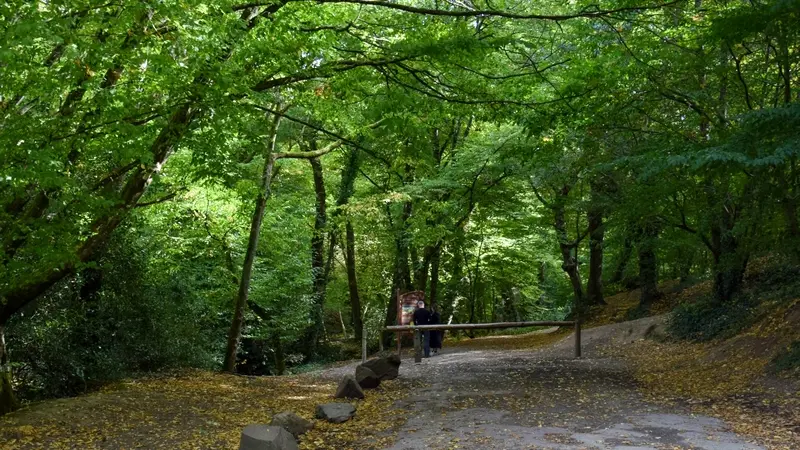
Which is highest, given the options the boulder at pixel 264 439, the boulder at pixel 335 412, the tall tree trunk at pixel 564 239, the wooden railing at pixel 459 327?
the tall tree trunk at pixel 564 239

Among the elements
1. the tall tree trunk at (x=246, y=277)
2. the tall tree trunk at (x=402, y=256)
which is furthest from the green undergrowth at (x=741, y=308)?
the tall tree trunk at (x=246, y=277)

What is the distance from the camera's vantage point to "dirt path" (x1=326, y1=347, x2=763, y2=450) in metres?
6.51

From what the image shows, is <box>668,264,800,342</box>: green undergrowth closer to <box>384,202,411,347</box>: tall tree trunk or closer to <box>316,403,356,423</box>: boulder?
<box>316,403,356,423</box>: boulder

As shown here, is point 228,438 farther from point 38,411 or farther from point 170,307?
point 170,307

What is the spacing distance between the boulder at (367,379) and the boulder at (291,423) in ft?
11.1

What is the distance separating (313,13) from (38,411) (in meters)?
6.38

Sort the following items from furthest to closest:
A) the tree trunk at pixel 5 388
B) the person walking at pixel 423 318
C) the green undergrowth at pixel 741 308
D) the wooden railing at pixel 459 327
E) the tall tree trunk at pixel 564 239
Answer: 1. the tall tree trunk at pixel 564 239
2. the person walking at pixel 423 318
3. the wooden railing at pixel 459 327
4. the green undergrowth at pixel 741 308
5. the tree trunk at pixel 5 388

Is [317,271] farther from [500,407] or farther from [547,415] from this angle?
[547,415]

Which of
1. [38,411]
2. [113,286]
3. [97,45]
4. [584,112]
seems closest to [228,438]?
[38,411]

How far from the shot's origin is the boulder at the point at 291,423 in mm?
7641

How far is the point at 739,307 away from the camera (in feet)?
43.0

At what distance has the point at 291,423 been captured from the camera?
775cm

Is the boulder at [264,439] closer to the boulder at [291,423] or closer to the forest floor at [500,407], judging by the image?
the forest floor at [500,407]

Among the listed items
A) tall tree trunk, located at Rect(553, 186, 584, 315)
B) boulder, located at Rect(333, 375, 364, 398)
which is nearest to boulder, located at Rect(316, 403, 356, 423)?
boulder, located at Rect(333, 375, 364, 398)
